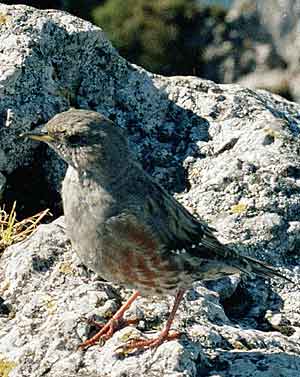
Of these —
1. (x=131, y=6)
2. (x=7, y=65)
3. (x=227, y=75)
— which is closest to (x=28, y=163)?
(x=7, y=65)

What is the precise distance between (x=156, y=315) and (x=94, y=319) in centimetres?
42

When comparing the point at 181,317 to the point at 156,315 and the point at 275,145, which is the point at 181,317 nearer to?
the point at 156,315

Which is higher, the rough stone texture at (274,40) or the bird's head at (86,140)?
the bird's head at (86,140)

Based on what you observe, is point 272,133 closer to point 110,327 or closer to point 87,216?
point 87,216

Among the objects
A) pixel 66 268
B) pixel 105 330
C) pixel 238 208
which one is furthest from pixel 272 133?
pixel 105 330

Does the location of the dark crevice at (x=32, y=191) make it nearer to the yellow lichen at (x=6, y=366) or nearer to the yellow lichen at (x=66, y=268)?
the yellow lichen at (x=66, y=268)

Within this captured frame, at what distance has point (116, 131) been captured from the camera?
19.6 feet

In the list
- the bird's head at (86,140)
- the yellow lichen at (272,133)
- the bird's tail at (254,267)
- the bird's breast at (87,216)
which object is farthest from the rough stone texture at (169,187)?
the bird's head at (86,140)

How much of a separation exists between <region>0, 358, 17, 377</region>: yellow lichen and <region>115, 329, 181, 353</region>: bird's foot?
641 millimetres

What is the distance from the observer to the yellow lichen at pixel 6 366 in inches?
225

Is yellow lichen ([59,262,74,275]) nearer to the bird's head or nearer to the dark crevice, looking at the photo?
the bird's head

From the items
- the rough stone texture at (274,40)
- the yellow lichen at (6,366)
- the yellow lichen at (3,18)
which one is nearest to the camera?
the yellow lichen at (6,366)

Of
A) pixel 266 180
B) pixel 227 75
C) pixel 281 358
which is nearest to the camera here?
pixel 281 358

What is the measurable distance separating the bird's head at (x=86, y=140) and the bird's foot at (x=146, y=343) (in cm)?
104
